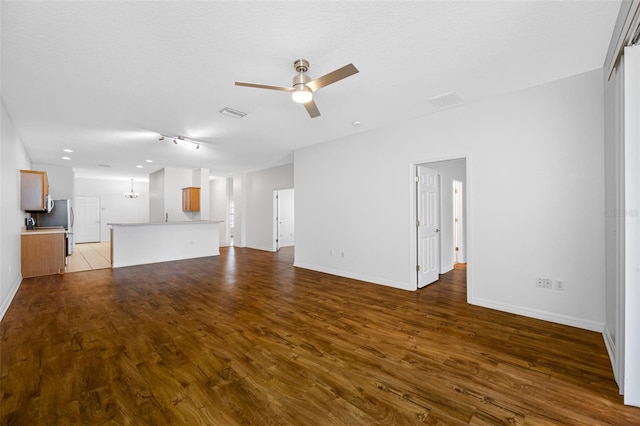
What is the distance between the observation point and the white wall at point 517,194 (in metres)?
2.91

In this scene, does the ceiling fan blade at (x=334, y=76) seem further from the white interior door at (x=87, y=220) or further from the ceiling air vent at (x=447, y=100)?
the white interior door at (x=87, y=220)

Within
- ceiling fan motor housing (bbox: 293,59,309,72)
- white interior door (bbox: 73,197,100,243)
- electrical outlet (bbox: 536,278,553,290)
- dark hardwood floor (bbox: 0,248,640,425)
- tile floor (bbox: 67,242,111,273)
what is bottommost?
dark hardwood floor (bbox: 0,248,640,425)

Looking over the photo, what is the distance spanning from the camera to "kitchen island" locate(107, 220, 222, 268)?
644cm

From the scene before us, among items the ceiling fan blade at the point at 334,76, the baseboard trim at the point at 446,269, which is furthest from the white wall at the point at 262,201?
the ceiling fan blade at the point at 334,76

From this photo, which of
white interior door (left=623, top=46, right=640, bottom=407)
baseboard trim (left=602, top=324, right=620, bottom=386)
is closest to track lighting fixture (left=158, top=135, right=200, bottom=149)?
white interior door (left=623, top=46, right=640, bottom=407)

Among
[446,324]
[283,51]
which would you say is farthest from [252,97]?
[446,324]

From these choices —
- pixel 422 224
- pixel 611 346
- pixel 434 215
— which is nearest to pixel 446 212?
pixel 434 215

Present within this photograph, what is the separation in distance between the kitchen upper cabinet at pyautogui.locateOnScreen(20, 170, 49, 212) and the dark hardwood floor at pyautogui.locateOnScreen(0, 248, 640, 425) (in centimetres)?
239

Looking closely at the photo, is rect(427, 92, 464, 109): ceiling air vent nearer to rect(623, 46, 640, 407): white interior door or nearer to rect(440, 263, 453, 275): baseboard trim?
rect(623, 46, 640, 407): white interior door

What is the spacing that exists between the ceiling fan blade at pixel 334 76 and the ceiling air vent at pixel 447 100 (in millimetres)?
1731

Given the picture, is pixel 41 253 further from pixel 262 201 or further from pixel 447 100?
pixel 447 100

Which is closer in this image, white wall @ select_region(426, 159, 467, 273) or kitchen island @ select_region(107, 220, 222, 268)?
white wall @ select_region(426, 159, 467, 273)

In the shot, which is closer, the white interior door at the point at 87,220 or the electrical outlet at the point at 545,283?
the electrical outlet at the point at 545,283

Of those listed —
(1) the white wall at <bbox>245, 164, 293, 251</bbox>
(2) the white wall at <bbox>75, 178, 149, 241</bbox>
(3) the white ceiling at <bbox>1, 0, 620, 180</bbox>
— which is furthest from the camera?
(2) the white wall at <bbox>75, 178, 149, 241</bbox>
